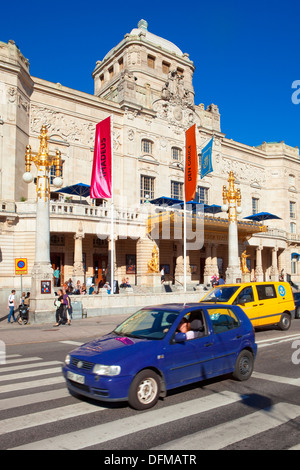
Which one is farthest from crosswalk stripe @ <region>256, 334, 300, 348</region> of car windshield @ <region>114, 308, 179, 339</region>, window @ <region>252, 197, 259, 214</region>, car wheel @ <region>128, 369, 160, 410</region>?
window @ <region>252, 197, 259, 214</region>

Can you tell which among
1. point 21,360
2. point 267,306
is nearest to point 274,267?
point 267,306

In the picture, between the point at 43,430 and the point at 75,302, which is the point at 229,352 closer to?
the point at 43,430

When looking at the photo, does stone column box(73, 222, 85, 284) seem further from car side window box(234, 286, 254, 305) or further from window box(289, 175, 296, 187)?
window box(289, 175, 296, 187)

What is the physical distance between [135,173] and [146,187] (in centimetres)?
208

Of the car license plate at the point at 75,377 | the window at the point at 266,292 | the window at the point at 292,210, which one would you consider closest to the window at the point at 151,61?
the window at the point at 292,210

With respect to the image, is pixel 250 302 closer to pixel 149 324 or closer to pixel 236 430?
pixel 149 324

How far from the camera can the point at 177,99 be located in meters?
43.6

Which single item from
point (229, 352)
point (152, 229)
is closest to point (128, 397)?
point (229, 352)

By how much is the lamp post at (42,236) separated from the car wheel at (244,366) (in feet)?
42.1

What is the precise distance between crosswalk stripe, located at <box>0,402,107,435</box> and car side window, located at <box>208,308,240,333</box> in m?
2.72

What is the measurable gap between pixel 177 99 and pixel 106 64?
14.0 metres

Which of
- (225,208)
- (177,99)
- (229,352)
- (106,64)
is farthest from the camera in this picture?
(106,64)

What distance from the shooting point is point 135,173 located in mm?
39469

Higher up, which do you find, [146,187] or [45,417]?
[146,187]
